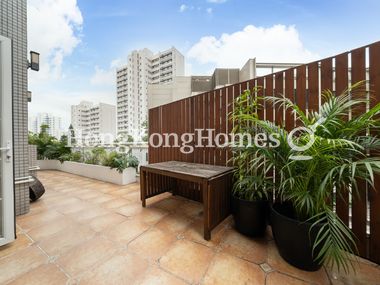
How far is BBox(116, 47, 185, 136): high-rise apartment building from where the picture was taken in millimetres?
32406

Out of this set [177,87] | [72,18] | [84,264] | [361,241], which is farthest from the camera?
[177,87]

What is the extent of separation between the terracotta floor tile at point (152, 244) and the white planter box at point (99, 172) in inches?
93.9

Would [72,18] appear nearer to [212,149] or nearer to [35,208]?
[35,208]

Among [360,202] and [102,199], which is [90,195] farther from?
[360,202]

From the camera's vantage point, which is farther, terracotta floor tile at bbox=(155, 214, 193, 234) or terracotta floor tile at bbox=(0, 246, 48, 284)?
terracotta floor tile at bbox=(155, 214, 193, 234)

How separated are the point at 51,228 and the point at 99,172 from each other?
8.41ft

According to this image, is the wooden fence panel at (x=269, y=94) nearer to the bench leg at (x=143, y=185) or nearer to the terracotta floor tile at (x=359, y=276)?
the terracotta floor tile at (x=359, y=276)

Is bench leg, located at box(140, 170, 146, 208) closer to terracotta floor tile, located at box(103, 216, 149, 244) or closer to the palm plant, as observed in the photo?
terracotta floor tile, located at box(103, 216, 149, 244)

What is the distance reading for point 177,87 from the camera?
14.1 metres

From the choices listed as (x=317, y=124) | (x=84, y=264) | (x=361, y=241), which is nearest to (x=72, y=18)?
(x=84, y=264)

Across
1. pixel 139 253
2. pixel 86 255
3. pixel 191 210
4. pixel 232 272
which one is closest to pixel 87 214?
pixel 86 255

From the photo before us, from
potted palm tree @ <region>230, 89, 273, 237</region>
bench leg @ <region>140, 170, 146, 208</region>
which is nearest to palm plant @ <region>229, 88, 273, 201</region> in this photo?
potted palm tree @ <region>230, 89, 273, 237</region>

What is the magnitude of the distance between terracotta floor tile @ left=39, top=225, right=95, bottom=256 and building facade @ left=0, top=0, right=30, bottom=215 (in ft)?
3.38

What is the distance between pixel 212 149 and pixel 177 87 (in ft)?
41.7
